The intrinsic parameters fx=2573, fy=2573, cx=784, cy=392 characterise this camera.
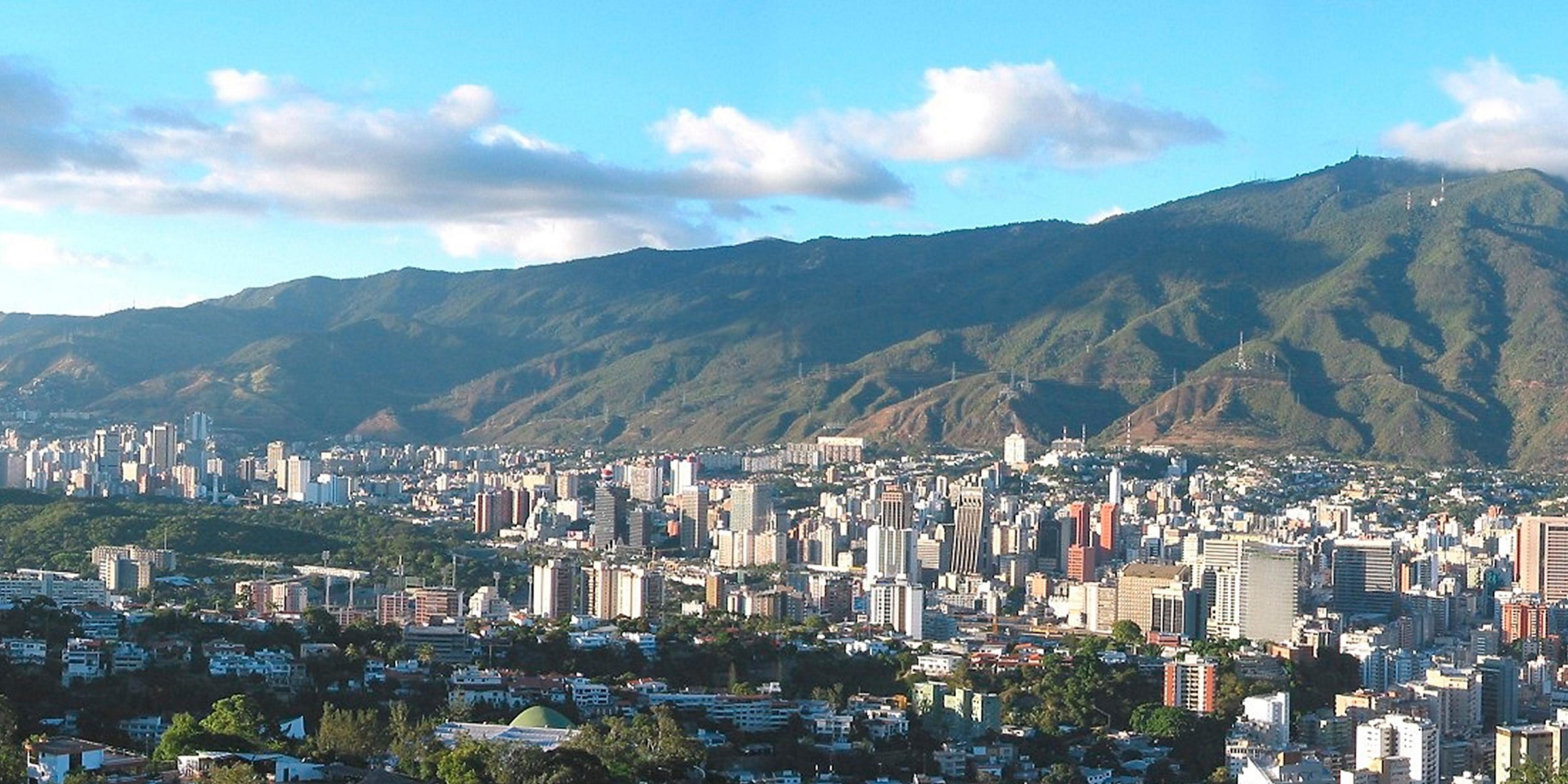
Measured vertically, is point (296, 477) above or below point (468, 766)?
above

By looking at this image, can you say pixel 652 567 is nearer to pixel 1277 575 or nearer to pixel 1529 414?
pixel 1277 575

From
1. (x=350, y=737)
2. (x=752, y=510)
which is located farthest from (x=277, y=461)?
(x=350, y=737)

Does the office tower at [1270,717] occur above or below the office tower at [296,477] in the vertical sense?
below

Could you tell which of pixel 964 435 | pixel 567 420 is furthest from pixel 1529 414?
pixel 567 420

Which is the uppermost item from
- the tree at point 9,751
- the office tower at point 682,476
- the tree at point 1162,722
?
the office tower at point 682,476

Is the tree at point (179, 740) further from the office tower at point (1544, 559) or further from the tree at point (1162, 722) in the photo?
the office tower at point (1544, 559)

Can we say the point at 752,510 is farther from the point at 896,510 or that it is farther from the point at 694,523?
the point at 896,510

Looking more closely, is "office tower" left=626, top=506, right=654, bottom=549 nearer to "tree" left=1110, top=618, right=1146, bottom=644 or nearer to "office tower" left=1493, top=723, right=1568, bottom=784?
"tree" left=1110, top=618, right=1146, bottom=644

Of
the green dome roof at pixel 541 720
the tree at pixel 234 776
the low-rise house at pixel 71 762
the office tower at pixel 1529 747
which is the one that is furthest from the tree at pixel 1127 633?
the tree at pixel 234 776
